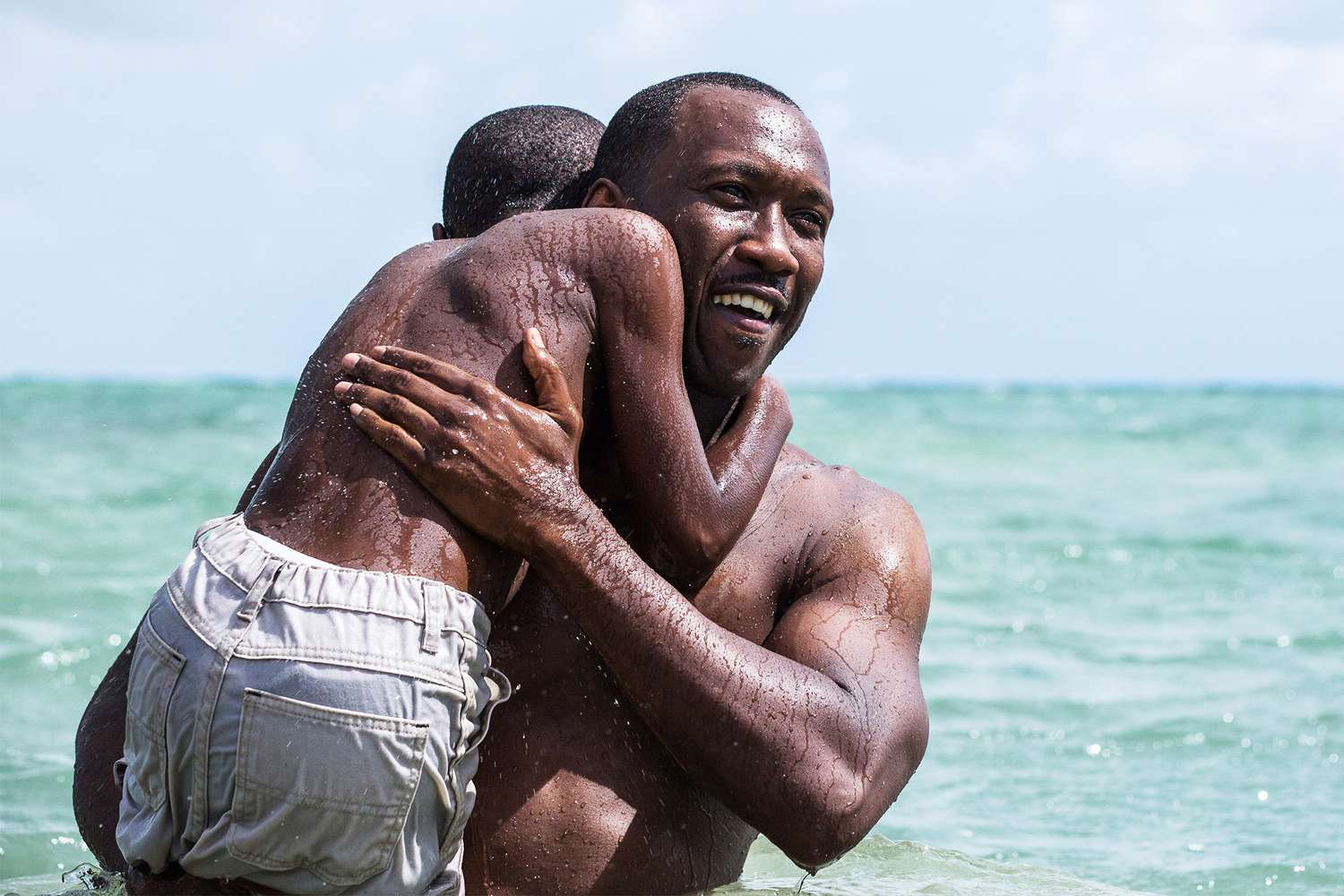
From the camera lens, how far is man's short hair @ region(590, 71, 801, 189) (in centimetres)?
356

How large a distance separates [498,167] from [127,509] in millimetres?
10467

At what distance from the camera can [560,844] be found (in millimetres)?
3260

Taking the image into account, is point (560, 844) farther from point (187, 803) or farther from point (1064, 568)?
point (1064, 568)

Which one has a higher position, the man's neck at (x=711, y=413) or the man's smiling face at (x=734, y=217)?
the man's smiling face at (x=734, y=217)

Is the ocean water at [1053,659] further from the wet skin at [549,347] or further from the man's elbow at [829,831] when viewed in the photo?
the wet skin at [549,347]

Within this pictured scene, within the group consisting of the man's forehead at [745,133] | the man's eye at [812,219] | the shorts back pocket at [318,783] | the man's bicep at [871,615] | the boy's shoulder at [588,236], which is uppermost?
the man's forehead at [745,133]

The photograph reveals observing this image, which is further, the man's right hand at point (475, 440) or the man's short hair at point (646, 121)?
the man's short hair at point (646, 121)

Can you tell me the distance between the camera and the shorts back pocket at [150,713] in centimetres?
277

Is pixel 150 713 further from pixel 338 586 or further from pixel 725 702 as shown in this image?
pixel 725 702

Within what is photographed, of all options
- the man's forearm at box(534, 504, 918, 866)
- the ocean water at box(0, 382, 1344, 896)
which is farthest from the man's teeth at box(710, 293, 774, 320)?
the ocean water at box(0, 382, 1344, 896)

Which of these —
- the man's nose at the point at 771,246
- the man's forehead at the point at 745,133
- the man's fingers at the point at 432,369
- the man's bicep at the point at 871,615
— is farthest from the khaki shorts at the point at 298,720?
the man's forehead at the point at 745,133

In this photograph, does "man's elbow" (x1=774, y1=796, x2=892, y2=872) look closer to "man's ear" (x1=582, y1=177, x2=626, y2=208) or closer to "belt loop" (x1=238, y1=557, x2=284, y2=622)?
"belt loop" (x1=238, y1=557, x2=284, y2=622)

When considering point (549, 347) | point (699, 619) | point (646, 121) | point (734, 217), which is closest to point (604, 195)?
point (646, 121)

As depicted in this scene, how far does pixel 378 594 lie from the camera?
9.05 feet
